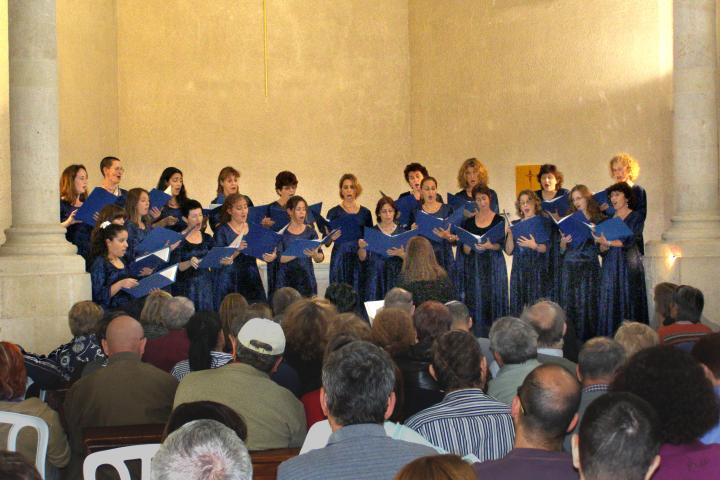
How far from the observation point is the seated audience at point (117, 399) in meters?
4.03

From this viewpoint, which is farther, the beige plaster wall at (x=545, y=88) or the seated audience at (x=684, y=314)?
the beige plaster wall at (x=545, y=88)

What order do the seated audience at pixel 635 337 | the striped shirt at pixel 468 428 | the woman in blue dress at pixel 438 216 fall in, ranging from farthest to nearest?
the woman in blue dress at pixel 438 216 → the seated audience at pixel 635 337 → the striped shirt at pixel 468 428

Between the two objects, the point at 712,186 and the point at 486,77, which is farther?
the point at 486,77

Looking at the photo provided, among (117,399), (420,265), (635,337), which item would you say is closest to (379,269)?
(420,265)

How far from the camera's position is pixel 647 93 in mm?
10484

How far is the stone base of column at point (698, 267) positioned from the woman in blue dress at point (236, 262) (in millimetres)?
3056

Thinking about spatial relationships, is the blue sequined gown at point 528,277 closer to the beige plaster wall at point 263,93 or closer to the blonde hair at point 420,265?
the blonde hair at point 420,265

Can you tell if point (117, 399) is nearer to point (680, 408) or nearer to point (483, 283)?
point (680, 408)

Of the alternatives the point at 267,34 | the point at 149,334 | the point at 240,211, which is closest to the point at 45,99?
the point at 240,211

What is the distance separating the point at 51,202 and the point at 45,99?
2.37 ft

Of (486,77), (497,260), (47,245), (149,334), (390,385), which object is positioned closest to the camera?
(390,385)

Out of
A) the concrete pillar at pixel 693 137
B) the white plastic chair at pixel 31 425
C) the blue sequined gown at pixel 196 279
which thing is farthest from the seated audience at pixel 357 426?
the concrete pillar at pixel 693 137

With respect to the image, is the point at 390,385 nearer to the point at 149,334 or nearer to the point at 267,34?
the point at 149,334

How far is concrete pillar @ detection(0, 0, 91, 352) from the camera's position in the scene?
7613 millimetres
